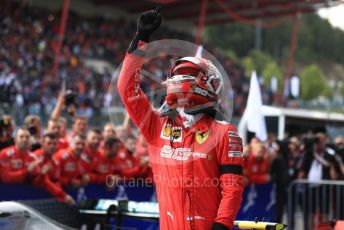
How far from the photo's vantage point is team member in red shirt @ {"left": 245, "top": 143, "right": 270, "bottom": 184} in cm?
906

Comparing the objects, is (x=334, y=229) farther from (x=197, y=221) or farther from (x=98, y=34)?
(x=98, y=34)

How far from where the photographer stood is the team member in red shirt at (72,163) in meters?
6.75

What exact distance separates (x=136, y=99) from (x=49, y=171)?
335 centimetres

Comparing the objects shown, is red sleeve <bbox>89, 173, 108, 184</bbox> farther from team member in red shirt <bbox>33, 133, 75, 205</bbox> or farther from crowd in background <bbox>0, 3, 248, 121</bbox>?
crowd in background <bbox>0, 3, 248, 121</bbox>

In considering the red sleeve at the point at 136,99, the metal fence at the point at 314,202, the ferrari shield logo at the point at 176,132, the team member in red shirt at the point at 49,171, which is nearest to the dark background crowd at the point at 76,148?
the team member in red shirt at the point at 49,171

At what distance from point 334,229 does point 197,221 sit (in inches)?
46.6

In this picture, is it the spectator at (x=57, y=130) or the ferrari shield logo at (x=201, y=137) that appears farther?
the spectator at (x=57, y=130)

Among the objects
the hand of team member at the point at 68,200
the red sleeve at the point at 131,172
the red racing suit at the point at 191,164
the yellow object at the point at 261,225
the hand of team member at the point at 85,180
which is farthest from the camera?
the red sleeve at the point at 131,172

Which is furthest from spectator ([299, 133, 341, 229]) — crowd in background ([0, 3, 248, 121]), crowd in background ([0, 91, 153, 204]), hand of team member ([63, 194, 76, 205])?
crowd in background ([0, 3, 248, 121])

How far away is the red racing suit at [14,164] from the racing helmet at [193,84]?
337 centimetres

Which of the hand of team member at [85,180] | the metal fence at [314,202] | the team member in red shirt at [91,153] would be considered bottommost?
the metal fence at [314,202]

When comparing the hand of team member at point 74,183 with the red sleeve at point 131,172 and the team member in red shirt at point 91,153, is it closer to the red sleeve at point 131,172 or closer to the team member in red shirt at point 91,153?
the team member in red shirt at point 91,153

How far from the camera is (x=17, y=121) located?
14.5 meters

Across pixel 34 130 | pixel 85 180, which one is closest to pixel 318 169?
pixel 85 180
